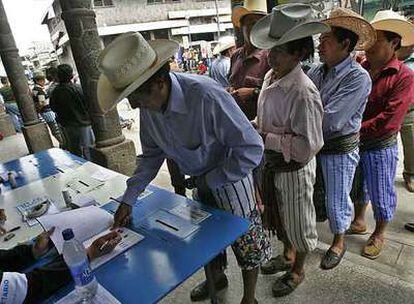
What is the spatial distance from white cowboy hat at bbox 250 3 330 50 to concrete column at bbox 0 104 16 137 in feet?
29.9

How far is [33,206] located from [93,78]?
5.43 feet

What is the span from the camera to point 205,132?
4.82ft

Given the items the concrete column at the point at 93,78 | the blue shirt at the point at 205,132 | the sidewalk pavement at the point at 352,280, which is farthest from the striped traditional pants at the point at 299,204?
the concrete column at the point at 93,78

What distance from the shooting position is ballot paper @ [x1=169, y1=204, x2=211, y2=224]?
1513 mm

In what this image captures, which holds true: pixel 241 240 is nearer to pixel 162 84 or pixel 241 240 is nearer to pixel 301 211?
pixel 301 211

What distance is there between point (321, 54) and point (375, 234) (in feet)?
4.51

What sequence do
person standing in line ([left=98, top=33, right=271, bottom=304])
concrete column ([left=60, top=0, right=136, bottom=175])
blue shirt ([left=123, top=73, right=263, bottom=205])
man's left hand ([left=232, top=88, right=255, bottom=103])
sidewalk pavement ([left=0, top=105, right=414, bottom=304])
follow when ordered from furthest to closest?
concrete column ([left=60, top=0, right=136, bottom=175])
man's left hand ([left=232, top=88, right=255, bottom=103])
sidewalk pavement ([left=0, top=105, right=414, bottom=304])
blue shirt ([left=123, top=73, right=263, bottom=205])
person standing in line ([left=98, top=33, right=271, bottom=304])

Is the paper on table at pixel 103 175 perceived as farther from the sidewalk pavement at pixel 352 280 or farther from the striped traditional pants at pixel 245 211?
the sidewalk pavement at pixel 352 280

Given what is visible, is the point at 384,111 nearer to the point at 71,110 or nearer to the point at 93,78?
the point at 93,78

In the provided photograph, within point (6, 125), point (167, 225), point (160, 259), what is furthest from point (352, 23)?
point (6, 125)

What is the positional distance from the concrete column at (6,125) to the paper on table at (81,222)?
8.78 metres

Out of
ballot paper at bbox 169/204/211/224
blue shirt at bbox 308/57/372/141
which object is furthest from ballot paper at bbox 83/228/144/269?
blue shirt at bbox 308/57/372/141

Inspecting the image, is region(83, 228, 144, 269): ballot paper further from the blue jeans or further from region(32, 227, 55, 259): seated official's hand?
the blue jeans

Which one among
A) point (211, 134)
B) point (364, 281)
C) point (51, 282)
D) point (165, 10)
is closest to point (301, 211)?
Result: point (364, 281)
